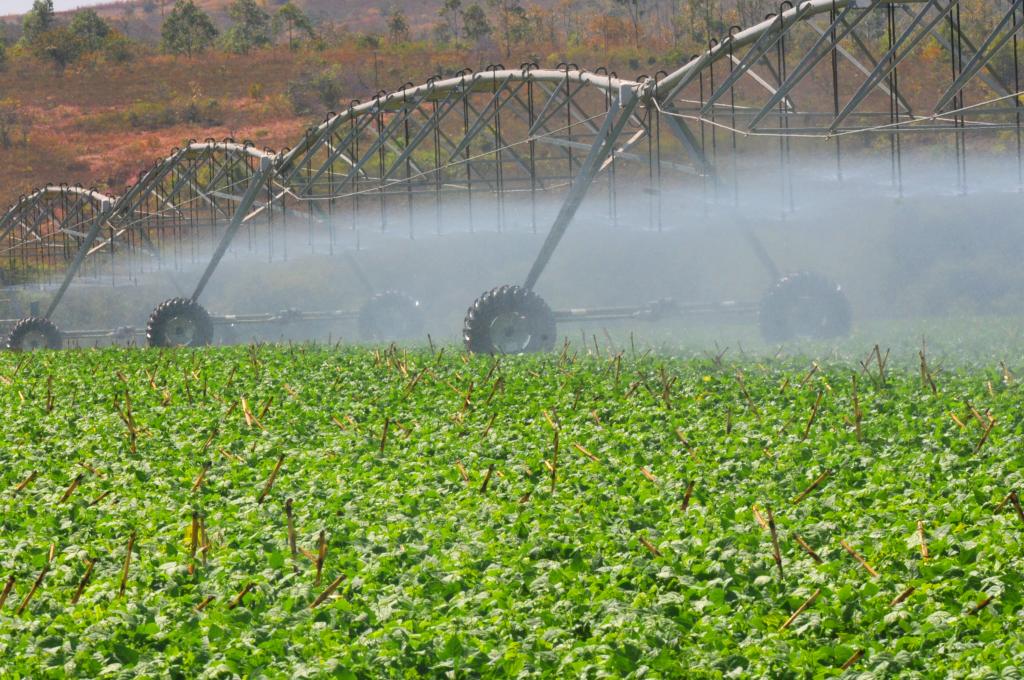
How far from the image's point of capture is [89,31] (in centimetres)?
11369

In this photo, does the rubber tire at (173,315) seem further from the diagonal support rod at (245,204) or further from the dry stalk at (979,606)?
the dry stalk at (979,606)

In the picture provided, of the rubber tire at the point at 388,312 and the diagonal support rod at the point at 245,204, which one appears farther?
the rubber tire at the point at 388,312

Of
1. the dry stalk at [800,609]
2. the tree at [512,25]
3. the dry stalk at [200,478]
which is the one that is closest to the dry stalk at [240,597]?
the dry stalk at [200,478]

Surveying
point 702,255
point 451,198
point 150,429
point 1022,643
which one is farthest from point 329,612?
point 451,198

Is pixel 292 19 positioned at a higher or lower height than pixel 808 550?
higher

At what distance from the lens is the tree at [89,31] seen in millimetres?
110875

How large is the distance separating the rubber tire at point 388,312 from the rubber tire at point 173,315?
577cm

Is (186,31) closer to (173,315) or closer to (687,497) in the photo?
(173,315)

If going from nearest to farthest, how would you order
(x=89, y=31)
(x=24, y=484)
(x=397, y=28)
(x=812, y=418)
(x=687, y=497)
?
(x=687, y=497), (x=24, y=484), (x=812, y=418), (x=397, y=28), (x=89, y=31)

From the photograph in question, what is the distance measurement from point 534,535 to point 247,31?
111m

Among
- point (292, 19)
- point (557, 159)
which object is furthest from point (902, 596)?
point (292, 19)

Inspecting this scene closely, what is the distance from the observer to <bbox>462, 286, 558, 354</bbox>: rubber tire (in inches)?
1015

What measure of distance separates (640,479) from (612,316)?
61.9ft

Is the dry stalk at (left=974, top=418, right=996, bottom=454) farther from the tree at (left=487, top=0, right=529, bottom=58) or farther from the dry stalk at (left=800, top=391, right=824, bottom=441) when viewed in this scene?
the tree at (left=487, top=0, right=529, bottom=58)
